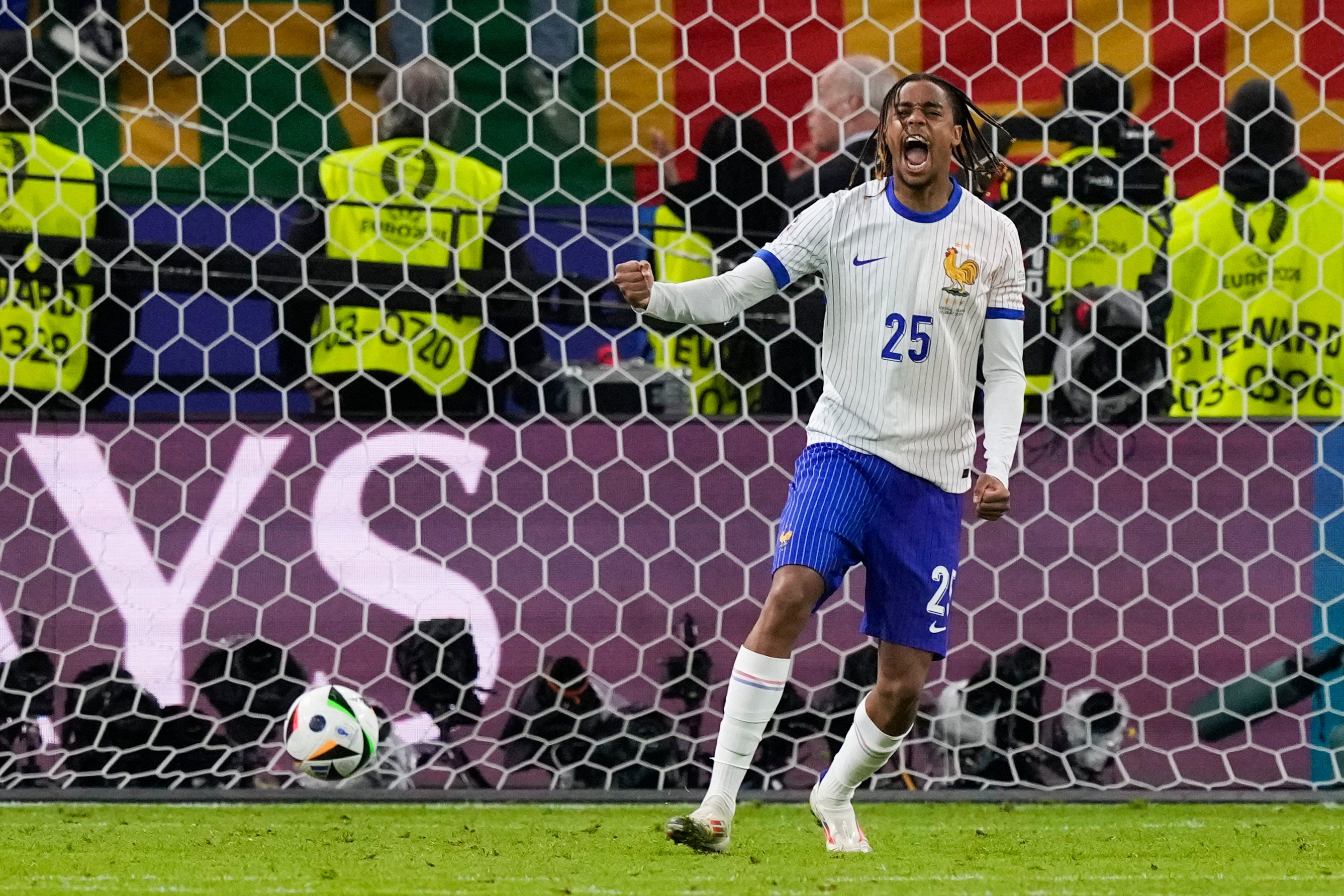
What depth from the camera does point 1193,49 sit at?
5.32 metres

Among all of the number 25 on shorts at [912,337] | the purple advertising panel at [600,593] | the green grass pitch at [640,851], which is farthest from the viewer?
the purple advertising panel at [600,593]

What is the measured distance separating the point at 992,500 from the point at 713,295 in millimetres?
735

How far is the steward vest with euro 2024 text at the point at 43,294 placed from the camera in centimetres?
527

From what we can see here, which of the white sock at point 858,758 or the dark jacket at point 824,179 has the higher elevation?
the dark jacket at point 824,179

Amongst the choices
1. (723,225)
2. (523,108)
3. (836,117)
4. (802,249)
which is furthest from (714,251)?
(802,249)

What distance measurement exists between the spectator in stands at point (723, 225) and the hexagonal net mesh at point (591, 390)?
1 cm

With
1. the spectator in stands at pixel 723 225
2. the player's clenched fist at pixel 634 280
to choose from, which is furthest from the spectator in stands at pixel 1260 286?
the player's clenched fist at pixel 634 280

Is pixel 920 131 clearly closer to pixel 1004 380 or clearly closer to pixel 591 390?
pixel 1004 380

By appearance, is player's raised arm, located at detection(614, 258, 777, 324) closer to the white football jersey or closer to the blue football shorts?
the white football jersey

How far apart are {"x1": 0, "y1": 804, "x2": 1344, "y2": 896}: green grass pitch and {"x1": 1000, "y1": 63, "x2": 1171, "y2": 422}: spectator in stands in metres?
1.24

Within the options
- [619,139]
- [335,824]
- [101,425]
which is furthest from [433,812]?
[619,139]

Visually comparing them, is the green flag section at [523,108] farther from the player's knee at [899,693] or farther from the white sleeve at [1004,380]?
the player's knee at [899,693]

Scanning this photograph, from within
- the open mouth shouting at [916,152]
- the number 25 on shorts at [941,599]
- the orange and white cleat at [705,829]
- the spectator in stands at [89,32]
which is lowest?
the orange and white cleat at [705,829]

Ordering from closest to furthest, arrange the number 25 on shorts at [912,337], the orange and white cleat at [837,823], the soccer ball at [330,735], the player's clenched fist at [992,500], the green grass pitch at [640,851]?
the green grass pitch at [640,851]
the player's clenched fist at [992,500]
the number 25 on shorts at [912,337]
the orange and white cleat at [837,823]
the soccer ball at [330,735]
